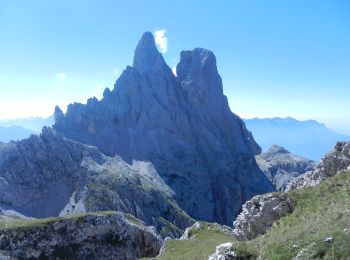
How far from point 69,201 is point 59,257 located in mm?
136942

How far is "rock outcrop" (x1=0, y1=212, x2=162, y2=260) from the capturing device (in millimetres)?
65250

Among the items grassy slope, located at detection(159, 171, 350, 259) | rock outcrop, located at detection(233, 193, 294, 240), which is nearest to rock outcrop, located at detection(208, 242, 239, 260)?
grassy slope, located at detection(159, 171, 350, 259)

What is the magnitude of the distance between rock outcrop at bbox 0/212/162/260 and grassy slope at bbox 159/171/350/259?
31.1 meters

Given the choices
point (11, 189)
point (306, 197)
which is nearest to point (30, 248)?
point (306, 197)

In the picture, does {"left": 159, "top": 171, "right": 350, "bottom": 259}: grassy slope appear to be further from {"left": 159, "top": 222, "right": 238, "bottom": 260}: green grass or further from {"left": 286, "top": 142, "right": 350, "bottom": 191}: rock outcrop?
{"left": 286, "top": 142, "right": 350, "bottom": 191}: rock outcrop

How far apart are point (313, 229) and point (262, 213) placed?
36.4ft

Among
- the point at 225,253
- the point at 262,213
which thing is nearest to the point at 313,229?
the point at 225,253

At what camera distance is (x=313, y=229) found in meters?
25.4

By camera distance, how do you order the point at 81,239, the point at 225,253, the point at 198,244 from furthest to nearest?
the point at 81,239 < the point at 198,244 < the point at 225,253

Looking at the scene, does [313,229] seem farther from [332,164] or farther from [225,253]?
[332,164]

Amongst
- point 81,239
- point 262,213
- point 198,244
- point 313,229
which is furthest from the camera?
point 81,239

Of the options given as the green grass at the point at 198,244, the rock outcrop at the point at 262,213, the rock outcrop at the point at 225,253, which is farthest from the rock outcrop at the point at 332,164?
the rock outcrop at the point at 225,253

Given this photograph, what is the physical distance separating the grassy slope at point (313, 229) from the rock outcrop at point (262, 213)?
972 mm

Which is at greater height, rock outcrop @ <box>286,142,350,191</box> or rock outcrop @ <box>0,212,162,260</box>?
rock outcrop @ <box>286,142,350,191</box>
